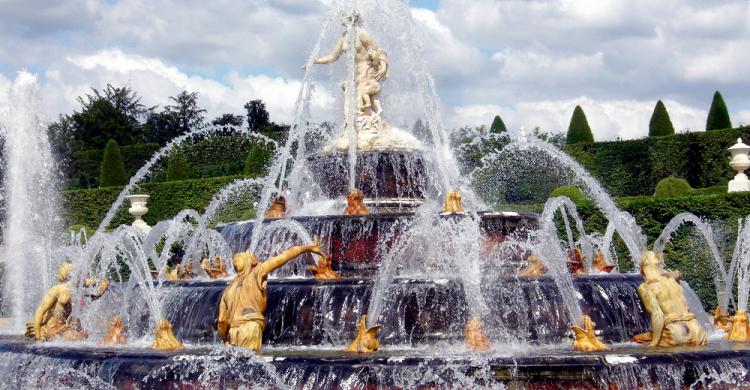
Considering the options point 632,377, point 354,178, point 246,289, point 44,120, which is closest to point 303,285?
point 246,289

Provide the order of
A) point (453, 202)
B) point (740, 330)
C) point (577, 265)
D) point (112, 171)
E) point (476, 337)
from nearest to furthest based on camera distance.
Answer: point (476, 337), point (740, 330), point (577, 265), point (453, 202), point (112, 171)

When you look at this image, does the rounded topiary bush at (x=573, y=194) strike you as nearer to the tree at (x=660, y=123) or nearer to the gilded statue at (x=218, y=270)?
the tree at (x=660, y=123)

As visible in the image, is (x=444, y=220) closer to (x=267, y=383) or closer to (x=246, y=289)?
(x=246, y=289)

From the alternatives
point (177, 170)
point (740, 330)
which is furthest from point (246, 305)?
point (177, 170)

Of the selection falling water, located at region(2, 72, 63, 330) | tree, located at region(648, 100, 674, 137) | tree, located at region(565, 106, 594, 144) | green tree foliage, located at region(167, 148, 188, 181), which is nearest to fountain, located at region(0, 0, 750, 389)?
falling water, located at region(2, 72, 63, 330)

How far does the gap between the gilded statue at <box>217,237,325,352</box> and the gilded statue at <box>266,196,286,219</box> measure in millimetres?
4487

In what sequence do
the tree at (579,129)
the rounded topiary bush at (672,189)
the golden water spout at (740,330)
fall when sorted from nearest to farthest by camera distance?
the golden water spout at (740,330), the rounded topiary bush at (672,189), the tree at (579,129)

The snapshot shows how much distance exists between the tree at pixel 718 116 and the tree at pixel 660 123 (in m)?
1.20

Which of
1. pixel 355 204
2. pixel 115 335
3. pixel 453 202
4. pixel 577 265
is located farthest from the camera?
pixel 355 204

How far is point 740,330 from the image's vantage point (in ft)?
31.3

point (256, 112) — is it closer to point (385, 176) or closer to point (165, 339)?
point (385, 176)

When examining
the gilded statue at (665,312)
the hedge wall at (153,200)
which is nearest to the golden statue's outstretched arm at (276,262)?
the gilded statue at (665,312)

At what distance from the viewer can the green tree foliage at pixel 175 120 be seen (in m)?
65.2

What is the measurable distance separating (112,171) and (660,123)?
62.8 ft
